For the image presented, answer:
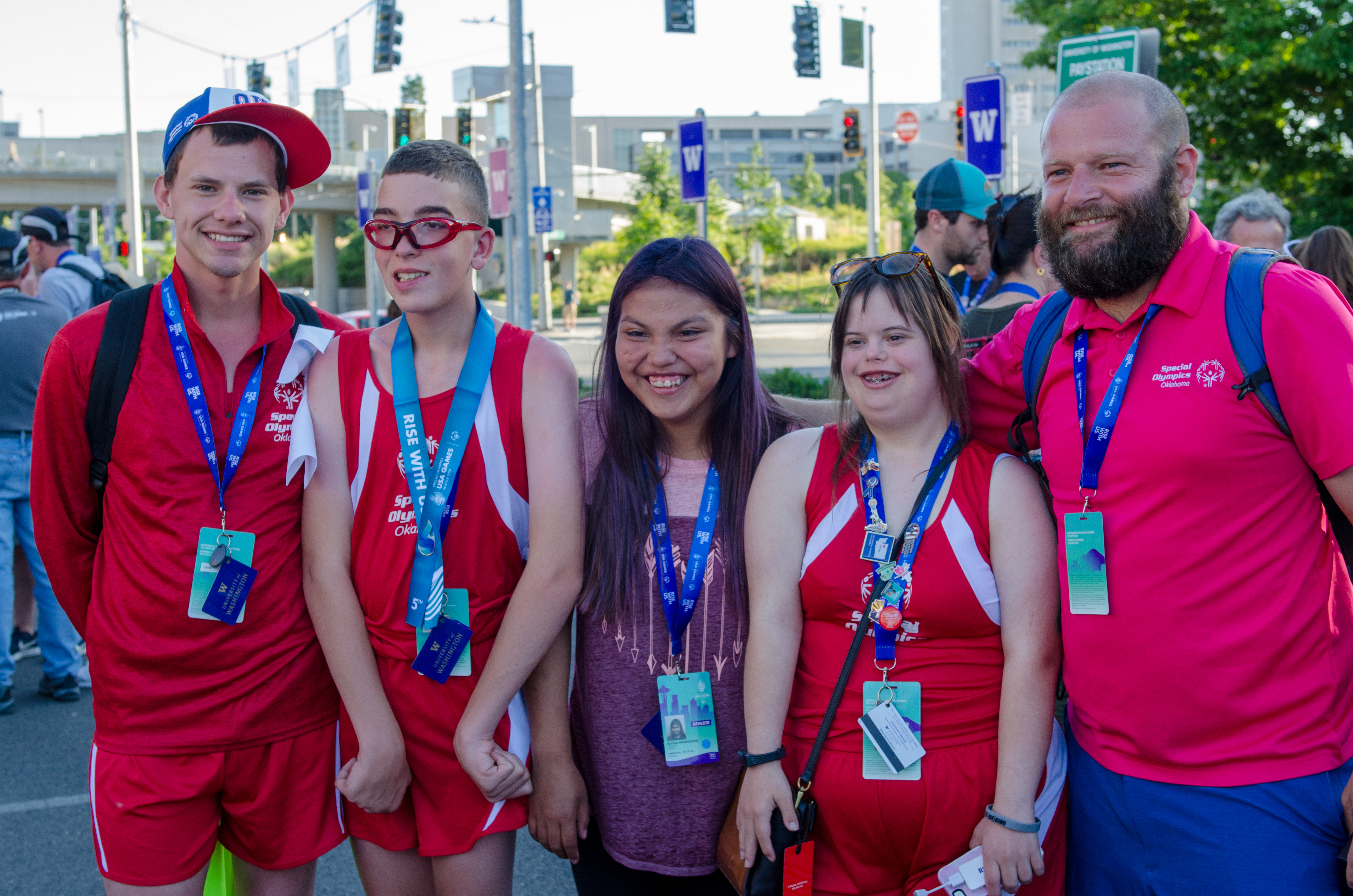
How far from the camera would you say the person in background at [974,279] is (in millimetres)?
5266

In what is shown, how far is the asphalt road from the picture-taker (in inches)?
154

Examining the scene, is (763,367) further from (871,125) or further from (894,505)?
(894,505)

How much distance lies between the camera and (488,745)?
2.45m

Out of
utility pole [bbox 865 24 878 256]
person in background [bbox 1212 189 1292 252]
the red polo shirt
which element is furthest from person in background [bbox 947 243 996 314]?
utility pole [bbox 865 24 878 256]

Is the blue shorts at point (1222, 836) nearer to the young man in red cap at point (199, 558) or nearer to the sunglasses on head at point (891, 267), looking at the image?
the sunglasses on head at point (891, 267)

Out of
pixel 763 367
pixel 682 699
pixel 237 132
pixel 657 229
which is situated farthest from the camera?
pixel 657 229

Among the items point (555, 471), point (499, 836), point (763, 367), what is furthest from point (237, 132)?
point (763, 367)

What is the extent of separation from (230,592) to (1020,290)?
10.6 ft

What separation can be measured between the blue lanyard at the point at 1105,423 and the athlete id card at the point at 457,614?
1.44 metres

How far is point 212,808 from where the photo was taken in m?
2.54

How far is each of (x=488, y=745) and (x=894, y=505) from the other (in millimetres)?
1101

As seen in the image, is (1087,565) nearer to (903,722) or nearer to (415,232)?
(903,722)

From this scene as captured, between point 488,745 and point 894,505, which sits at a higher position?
point 894,505

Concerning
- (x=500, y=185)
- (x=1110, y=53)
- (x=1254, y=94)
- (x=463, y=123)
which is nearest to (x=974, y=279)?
(x=1110, y=53)
